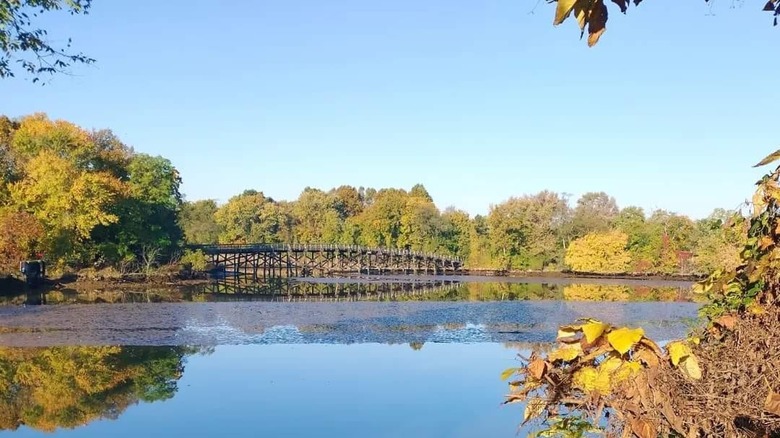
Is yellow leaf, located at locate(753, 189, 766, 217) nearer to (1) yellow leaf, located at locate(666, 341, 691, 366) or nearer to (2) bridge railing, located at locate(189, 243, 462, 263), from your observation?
(1) yellow leaf, located at locate(666, 341, 691, 366)

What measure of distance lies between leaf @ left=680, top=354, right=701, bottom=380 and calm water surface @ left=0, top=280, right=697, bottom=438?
1.89 m

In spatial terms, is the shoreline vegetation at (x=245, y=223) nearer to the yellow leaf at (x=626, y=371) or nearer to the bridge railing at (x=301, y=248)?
the yellow leaf at (x=626, y=371)

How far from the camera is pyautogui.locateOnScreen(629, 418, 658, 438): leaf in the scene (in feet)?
6.22

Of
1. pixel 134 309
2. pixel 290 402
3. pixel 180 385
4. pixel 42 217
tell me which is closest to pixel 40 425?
pixel 180 385

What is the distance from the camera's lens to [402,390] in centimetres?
1220

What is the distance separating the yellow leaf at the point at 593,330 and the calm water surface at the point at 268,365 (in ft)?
6.92

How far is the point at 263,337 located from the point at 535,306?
1317 centimetres

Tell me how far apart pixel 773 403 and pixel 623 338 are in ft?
1.68

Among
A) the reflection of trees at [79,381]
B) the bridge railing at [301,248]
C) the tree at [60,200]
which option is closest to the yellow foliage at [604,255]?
the bridge railing at [301,248]

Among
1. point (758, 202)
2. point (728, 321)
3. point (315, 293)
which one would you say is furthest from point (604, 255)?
point (728, 321)

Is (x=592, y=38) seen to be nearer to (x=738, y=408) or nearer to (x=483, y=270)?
(x=738, y=408)

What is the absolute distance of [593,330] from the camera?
1929mm

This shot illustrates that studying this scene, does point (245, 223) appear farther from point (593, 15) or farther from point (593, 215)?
point (593, 15)

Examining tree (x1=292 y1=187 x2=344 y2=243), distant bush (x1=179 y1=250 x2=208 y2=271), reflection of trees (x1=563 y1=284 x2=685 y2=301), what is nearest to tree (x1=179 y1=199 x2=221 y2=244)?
tree (x1=292 y1=187 x2=344 y2=243)
